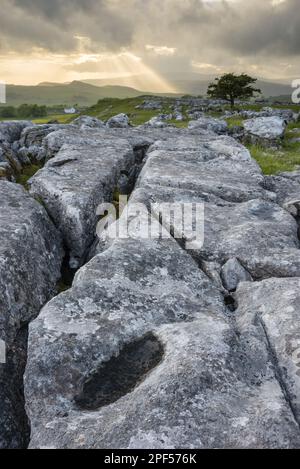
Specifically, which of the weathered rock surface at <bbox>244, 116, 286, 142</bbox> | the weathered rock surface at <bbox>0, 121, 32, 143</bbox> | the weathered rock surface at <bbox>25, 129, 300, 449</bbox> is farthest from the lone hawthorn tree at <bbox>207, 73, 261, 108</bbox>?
the weathered rock surface at <bbox>25, 129, 300, 449</bbox>

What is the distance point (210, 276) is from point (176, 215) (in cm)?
288

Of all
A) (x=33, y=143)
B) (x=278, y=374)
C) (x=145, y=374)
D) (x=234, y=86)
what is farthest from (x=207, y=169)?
(x=234, y=86)

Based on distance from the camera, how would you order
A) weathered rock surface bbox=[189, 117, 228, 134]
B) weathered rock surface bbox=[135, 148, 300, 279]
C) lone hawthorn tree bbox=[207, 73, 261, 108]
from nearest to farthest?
weathered rock surface bbox=[135, 148, 300, 279] → weathered rock surface bbox=[189, 117, 228, 134] → lone hawthorn tree bbox=[207, 73, 261, 108]

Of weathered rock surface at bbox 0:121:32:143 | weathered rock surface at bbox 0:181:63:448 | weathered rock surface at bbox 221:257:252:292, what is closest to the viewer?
weathered rock surface at bbox 0:181:63:448

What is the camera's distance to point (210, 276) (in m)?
10.5

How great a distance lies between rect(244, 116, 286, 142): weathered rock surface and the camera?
42.8 metres

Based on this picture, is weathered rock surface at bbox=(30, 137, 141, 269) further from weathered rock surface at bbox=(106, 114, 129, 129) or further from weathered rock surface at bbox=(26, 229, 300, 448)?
weathered rock surface at bbox=(106, 114, 129, 129)

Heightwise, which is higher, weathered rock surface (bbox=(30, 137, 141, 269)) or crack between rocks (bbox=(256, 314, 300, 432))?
weathered rock surface (bbox=(30, 137, 141, 269))

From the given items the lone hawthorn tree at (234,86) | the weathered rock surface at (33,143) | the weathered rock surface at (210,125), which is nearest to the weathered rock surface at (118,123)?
the weathered rock surface at (210,125)

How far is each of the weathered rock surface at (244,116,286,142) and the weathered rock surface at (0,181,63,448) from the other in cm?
3453

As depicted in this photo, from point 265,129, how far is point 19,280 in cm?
3919

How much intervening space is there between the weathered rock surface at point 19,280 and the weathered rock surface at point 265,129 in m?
34.5

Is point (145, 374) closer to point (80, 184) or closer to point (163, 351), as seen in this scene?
point (163, 351)

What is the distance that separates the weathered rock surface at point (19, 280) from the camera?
26.0 ft
